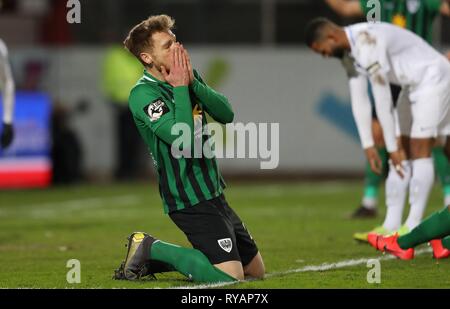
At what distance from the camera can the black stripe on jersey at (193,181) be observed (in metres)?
7.02

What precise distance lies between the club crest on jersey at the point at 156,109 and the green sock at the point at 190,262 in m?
0.78

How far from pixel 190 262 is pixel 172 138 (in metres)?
0.73

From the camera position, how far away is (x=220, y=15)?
21.6m

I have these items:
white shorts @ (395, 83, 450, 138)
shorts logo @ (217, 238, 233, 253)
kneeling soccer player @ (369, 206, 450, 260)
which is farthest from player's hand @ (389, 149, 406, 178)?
shorts logo @ (217, 238, 233, 253)

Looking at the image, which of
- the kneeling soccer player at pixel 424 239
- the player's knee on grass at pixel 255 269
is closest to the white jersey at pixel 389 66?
the kneeling soccer player at pixel 424 239

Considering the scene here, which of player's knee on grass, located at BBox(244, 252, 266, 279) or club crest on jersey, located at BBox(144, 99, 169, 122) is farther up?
club crest on jersey, located at BBox(144, 99, 169, 122)

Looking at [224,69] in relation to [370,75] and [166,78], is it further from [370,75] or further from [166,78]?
[166,78]

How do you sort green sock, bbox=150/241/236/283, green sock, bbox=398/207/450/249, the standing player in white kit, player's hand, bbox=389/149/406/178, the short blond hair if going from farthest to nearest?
the standing player in white kit < player's hand, bbox=389/149/406/178 < green sock, bbox=398/207/450/249 < the short blond hair < green sock, bbox=150/241/236/283

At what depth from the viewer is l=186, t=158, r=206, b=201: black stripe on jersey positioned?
702 centimetres

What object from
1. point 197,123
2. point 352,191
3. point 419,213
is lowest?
point 352,191

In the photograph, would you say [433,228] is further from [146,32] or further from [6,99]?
[6,99]

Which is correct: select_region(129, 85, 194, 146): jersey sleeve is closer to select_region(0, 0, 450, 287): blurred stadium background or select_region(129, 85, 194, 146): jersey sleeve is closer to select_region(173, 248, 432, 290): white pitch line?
select_region(173, 248, 432, 290): white pitch line

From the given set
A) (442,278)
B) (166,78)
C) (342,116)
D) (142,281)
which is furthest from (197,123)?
(342,116)

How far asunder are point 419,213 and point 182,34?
1266 cm
